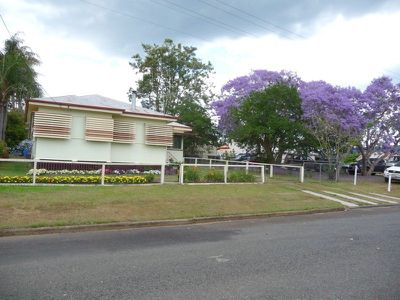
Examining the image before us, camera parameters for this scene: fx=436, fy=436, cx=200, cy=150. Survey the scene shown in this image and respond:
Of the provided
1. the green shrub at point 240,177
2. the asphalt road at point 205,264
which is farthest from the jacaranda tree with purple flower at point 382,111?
the asphalt road at point 205,264

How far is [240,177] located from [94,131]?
7.04 m

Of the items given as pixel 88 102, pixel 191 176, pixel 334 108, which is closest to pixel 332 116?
pixel 334 108

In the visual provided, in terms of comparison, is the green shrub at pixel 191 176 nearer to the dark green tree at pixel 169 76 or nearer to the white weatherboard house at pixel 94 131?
the white weatherboard house at pixel 94 131

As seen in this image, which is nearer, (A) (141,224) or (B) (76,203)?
(A) (141,224)

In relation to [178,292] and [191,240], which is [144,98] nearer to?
[191,240]

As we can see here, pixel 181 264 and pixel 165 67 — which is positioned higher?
pixel 165 67

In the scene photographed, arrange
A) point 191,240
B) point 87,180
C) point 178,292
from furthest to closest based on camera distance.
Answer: point 87,180
point 191,240
point 178,292

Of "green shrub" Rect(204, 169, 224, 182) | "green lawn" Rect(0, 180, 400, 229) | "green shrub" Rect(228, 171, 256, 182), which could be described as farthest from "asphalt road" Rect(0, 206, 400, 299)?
"green shrub" Rect(228, 171, 256, 182)

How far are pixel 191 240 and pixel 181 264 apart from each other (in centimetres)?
216

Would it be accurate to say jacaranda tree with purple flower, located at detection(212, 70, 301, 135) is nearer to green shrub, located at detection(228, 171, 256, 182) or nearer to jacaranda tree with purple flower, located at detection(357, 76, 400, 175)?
jacaranda tree with purple flower, located at detection(357, 76, 400, 175)

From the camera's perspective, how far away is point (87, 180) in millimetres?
15445

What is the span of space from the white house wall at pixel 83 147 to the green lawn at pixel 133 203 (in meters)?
5.62

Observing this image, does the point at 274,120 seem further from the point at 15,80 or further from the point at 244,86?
the point at 15,80

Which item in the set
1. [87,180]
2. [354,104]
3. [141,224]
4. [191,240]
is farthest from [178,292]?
[354,104]
